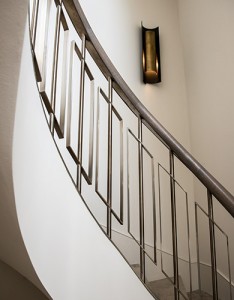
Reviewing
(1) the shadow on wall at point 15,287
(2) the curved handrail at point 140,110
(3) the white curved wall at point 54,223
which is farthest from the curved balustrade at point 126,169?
(1) the shadow on wall at point 15,287

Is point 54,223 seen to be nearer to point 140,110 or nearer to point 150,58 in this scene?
point 140,110

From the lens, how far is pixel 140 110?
1453 mm

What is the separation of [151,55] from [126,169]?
4.88ft

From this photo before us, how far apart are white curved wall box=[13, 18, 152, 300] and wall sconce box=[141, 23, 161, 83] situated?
8.11 feet

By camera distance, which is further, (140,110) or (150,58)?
(150,58)

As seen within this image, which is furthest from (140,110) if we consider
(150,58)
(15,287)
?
(150,58)

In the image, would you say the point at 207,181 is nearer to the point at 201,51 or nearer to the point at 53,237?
the point at 53,237

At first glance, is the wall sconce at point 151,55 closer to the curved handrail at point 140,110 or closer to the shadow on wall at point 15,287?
the curved handrail at point 140,110

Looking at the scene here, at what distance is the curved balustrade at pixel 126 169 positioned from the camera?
1355 mm

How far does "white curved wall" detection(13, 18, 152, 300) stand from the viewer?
0.90 metres

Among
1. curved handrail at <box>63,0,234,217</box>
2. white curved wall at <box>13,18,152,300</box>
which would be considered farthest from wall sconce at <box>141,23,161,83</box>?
white curved wall at <box>13,18,152,300</box>

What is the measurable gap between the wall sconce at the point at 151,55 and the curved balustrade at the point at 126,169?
0.61m

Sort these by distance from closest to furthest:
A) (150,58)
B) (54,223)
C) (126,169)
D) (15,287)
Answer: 1. (54,223)
2. (15,287)
3. (126,169)
4. (150,58)

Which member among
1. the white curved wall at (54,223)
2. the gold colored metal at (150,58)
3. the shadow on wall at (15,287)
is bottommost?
the shadow on wall at (15,287)
